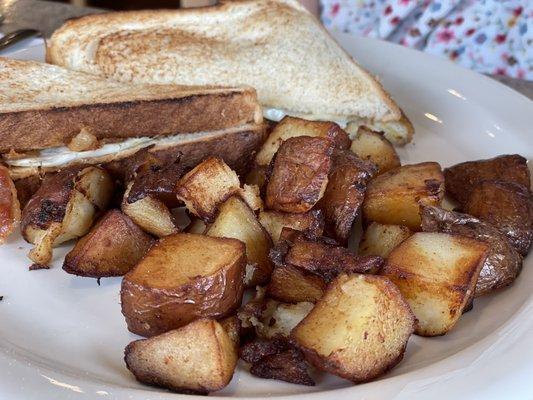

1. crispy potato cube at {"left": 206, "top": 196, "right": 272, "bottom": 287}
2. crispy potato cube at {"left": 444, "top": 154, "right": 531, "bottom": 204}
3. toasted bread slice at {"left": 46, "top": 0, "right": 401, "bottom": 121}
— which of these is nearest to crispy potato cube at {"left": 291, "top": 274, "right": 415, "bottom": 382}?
crispy potato cube at {"left": 206, "top": 196, "right": 272, "bottom": 287}

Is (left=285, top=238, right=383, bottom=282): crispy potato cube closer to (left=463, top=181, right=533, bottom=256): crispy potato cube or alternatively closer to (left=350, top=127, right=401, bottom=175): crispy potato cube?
(left=463, top=181, right=533, bottom=256): crispy potato cube

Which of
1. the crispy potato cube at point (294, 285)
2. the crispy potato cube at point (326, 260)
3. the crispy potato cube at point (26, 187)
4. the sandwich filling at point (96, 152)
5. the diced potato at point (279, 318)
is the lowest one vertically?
the crispy potato cube at point (26, 187)

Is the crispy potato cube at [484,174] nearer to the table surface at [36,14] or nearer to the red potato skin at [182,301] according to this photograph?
the red potato skin at [182,301]

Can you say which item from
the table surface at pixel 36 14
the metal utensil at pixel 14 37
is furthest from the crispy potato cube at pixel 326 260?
the table surface at pixel 36 14

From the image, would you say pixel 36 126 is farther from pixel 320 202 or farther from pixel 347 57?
pixel 347 57

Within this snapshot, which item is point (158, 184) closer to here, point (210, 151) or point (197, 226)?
point (197, 226)

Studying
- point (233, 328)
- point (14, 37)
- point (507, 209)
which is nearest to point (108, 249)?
point (233, 328)
